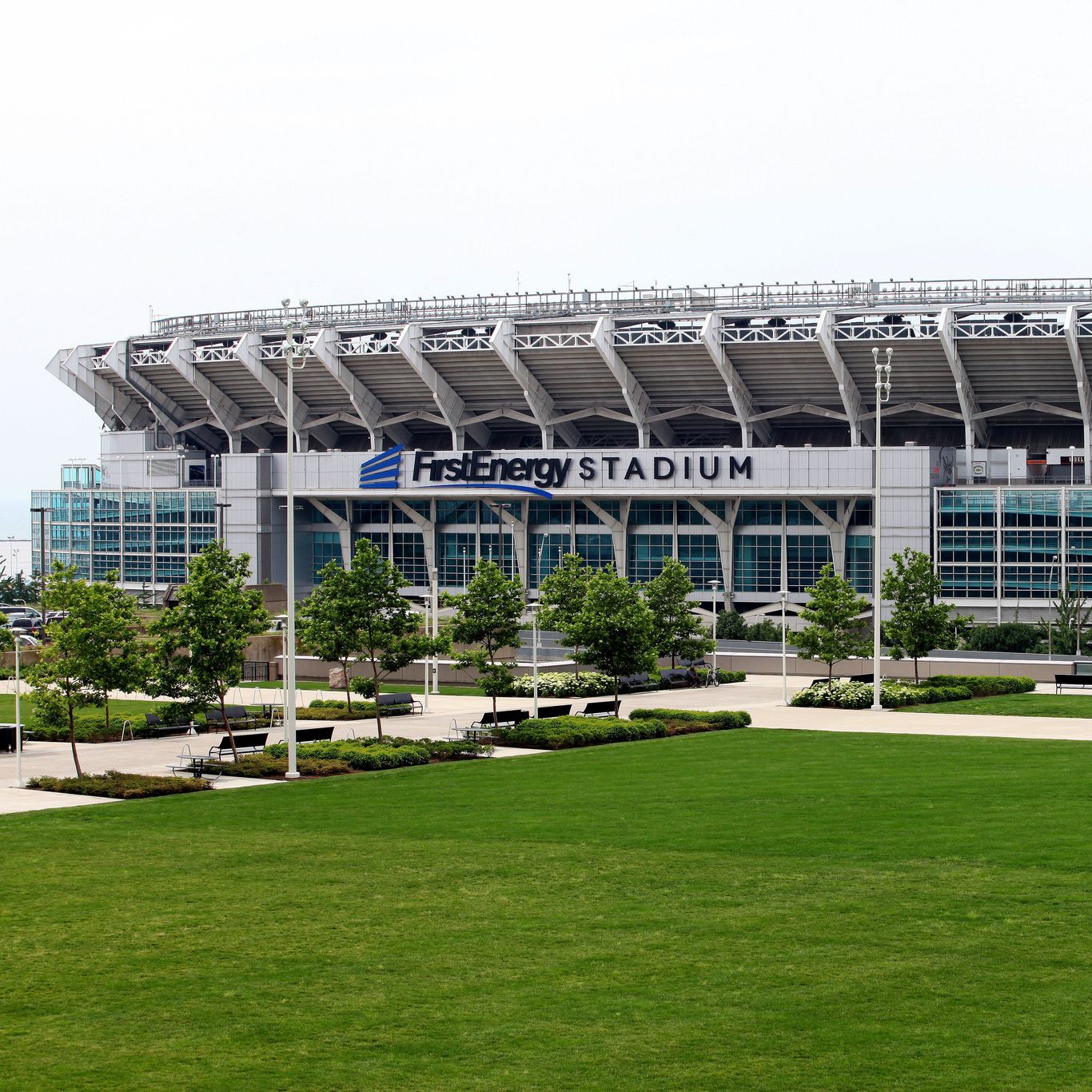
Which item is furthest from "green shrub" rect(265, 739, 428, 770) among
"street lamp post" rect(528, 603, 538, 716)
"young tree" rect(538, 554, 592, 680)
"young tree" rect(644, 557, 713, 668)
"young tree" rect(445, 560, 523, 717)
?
"young tree" rect(644, 557, 713, 668)

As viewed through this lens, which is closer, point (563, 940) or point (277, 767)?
point (563, 940)

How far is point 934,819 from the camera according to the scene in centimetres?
2591

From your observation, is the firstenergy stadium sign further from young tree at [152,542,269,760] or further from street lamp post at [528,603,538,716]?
young tree at [152,542,269,760]

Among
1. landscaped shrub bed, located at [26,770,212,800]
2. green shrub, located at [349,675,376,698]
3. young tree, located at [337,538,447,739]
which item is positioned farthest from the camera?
green shrub, located at [349,675,376,698]

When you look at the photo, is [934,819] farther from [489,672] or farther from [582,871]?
[489,672]

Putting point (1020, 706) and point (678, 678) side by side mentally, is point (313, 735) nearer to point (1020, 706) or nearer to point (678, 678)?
point (678, 678)

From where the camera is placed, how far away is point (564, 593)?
57656 millimetres

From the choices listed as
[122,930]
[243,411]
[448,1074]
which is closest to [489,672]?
[122,930]

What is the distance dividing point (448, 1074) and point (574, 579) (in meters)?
44.8

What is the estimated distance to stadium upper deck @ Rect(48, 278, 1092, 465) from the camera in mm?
80625

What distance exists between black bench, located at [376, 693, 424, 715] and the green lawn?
15002mm

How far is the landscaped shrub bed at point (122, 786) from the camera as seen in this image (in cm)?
3214

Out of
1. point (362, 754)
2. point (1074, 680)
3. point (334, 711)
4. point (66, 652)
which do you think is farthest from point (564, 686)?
point (66, 652)

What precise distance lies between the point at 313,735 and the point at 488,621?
22.5 feet
